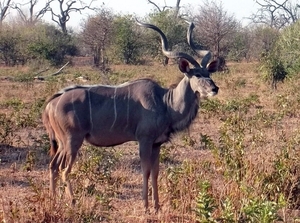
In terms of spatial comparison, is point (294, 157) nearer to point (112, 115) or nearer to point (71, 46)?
point (112, 115)

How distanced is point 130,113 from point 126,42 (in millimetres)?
25736

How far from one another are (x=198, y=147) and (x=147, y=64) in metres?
23.5

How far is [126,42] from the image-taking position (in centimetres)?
3072

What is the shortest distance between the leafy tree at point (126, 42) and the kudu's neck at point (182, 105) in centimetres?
2541

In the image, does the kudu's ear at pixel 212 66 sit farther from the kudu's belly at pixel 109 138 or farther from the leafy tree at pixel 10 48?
the leafy tree at pixel 10 48

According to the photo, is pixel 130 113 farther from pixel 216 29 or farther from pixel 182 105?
pixel 216 29

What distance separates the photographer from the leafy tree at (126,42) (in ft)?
101

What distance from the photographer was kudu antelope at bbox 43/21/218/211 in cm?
521

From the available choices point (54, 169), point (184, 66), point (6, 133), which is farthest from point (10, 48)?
point (184, 66)

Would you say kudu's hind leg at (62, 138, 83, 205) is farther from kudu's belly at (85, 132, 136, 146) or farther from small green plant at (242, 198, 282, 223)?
small green plant at (242, 198, 282, 223)

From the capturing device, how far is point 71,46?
32.4m

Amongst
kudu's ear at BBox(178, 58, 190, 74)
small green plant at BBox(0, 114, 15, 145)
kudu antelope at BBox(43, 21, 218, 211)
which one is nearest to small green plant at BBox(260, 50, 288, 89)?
small green plant at BBox(0, 114, 15, 145)

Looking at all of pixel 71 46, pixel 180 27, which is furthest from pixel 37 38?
pixel 180 27

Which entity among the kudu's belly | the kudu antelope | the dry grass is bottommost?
the dry grass
